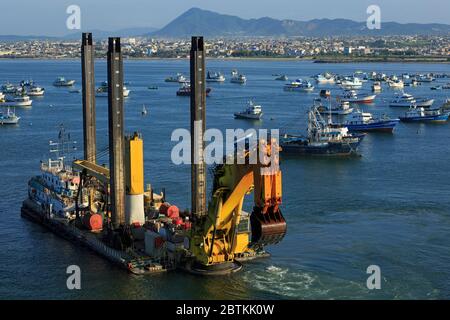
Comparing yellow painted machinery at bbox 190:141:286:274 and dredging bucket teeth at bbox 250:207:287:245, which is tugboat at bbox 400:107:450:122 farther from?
dredging bucket teeth at bbox 250:207:287:245

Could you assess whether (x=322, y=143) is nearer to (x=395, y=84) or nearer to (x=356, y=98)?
(x=356, y=98)

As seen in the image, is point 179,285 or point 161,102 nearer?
point 179,285

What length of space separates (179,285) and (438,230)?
8.36m

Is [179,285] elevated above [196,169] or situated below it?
below

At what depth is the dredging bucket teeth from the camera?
15328mm

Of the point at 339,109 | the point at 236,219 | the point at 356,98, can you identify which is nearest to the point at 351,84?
the point at 356,98

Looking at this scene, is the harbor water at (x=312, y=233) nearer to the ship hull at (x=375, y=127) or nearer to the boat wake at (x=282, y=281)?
the boat wake at (x=282, y=281)

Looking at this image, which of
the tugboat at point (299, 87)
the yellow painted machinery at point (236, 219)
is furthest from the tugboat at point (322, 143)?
the tugboat at point (299, 87)

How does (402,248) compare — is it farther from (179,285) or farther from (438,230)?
(179,285)

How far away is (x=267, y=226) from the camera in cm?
1530

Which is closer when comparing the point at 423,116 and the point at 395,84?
the point at 423,116

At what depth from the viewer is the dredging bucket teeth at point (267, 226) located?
50.3 ft
